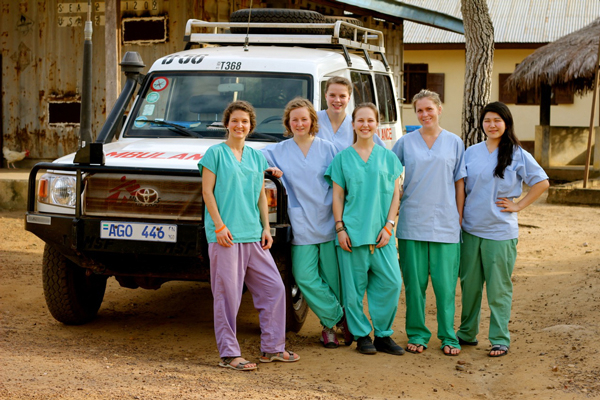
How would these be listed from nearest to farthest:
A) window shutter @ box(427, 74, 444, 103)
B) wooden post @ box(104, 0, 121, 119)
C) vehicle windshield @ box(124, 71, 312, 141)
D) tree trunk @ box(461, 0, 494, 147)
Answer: vehicle windshield @ box(124, 71, 312, 141)
tree trunk @ box(461, 0, 494, 147)
wooden post @ box(104, 0, 121, 119)
window shutter @ box(427, 74, 444, 103)

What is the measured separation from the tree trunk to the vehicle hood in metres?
4.33

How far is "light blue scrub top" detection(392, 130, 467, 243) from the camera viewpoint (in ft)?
16.2

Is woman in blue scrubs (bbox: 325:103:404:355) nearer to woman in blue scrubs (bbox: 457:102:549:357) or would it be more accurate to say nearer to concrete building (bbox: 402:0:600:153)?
woman in blue scrubs (bbox: 457:102:549:357)

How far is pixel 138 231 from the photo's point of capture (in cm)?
473

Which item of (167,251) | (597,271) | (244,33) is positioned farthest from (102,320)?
(597,271)

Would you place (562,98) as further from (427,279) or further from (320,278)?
(320,278)

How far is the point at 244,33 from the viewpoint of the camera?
7.09 meters

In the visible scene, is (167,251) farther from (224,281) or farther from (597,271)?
(597,271)

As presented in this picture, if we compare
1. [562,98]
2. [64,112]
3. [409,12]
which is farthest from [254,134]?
[562,98]

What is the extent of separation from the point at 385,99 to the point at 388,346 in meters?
3.24

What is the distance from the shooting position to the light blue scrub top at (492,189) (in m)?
4.99

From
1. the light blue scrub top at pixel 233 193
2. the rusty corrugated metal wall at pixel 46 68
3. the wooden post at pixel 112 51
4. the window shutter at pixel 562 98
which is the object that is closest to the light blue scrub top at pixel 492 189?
the light blue scrub top at pixel 233 193

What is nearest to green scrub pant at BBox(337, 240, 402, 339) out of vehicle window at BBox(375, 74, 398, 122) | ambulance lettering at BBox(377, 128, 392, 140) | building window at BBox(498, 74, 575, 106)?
ambulance lettering at BBox(377, 128, 392, 140)

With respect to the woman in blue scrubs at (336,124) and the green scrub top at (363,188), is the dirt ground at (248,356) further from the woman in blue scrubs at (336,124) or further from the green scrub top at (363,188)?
the woman in blue scrubs at (336,124)
